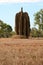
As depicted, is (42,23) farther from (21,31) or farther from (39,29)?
(21,31)

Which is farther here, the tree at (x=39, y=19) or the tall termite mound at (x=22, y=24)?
the tree at (x=39, y=19)

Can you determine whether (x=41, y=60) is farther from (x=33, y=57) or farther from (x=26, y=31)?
(x=26, y=31)

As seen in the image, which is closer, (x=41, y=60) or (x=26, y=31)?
Result: (x=41, y=60)

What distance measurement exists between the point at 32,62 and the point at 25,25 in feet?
66.7

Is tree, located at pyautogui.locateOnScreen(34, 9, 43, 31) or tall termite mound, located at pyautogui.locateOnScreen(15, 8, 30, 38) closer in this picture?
tall termite mound, located at pyautogui.locateOnScreen(15, 8, 30, 38)

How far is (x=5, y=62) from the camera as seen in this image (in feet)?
19.5

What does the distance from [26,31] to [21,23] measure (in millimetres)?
920

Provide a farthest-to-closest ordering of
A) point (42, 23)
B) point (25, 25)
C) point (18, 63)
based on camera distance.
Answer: point (42, 23) → point (25, 25) → point (18, 63)

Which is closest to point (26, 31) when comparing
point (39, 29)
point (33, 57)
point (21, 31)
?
point (21, 31)

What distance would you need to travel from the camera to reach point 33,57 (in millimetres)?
6477

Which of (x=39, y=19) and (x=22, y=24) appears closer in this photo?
(x=22, y=24)

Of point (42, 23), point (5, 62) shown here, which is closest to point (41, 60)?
point (5, 62)

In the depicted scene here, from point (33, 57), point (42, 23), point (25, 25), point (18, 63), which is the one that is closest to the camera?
point (18, 63)

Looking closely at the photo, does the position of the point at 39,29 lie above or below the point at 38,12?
below
